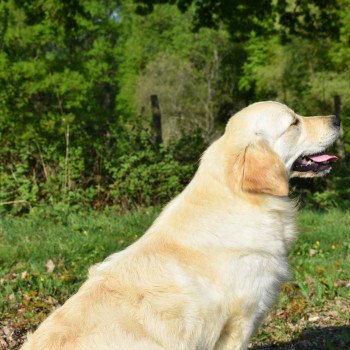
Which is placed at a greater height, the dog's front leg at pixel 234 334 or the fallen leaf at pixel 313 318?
the dog's front leg at pixel 234 334

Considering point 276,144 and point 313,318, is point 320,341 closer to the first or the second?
point 313,318

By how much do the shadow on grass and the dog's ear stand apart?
174cm

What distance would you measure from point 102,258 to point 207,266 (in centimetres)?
373

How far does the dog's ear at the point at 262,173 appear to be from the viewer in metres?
3.82

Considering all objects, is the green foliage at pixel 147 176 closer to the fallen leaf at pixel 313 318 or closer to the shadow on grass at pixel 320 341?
the fallen leaf at pixel 313 318

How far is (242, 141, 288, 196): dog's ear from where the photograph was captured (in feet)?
12.5

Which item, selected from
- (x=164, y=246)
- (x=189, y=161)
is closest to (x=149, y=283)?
(x=164, y=246)

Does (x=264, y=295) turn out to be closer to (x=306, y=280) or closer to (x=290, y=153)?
(x=290, y=153)

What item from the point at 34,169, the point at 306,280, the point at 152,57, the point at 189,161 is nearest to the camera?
the point at 306,280

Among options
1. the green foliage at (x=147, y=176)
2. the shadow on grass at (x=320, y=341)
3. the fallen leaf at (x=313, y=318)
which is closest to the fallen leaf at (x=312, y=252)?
the fallen leaf at (x=313, y=318)

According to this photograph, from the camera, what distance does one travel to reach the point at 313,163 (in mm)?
4578

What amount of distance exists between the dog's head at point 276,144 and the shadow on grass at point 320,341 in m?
1.44

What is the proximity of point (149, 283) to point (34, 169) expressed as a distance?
28.4ft

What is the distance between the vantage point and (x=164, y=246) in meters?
3.79
